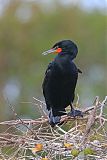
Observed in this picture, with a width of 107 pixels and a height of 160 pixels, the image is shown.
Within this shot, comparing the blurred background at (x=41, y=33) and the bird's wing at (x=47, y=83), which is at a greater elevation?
the bird's wing at (x=47, y=83)

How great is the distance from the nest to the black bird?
238 mm

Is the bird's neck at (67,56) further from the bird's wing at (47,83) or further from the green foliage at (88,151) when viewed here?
the green foliage at (88,151)

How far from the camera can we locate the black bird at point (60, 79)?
10.3ft

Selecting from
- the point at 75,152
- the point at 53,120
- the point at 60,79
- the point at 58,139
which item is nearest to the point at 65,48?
the point at 60,79

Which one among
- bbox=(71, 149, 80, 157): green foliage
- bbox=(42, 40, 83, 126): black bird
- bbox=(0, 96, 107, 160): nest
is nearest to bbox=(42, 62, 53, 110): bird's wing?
bbox=(42, 40, 83, 126): black bird

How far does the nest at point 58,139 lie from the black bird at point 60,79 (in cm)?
24

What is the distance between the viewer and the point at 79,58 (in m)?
11.0

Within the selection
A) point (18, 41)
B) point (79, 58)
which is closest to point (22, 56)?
point (18, 41)

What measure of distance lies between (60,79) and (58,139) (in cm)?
62

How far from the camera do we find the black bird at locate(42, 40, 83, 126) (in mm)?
3150

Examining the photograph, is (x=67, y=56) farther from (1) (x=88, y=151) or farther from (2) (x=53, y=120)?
(1) (x=88, y=151)

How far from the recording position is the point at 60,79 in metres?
3.19

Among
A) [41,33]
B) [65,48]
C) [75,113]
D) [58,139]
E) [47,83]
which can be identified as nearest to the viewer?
[58,139]

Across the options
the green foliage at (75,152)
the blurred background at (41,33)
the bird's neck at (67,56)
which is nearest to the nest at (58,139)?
the green foliage at (75,152)
